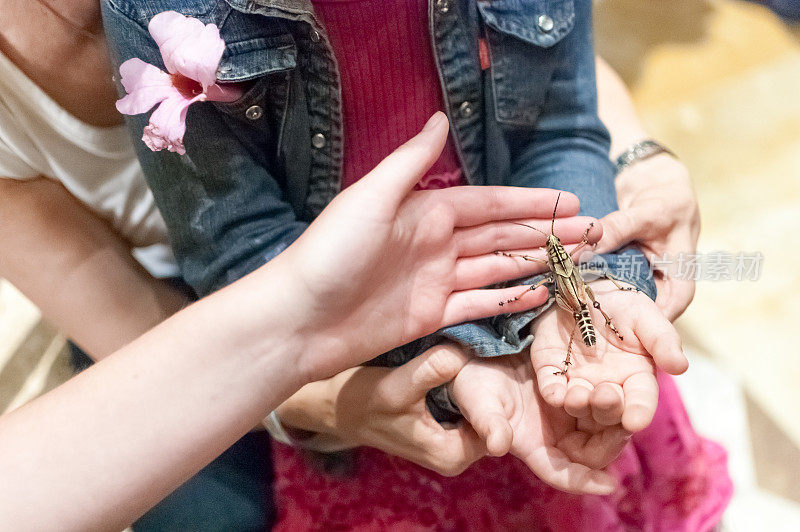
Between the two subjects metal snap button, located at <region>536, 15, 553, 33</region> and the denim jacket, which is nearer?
the denim jacket

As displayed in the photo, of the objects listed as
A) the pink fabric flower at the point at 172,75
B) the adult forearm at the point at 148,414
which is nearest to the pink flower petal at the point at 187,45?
the pink fabric flower at the point at 172,75

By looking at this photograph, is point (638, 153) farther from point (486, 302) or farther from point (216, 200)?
point (216, 200)

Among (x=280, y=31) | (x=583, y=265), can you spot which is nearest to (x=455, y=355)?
(x=583, y=265)

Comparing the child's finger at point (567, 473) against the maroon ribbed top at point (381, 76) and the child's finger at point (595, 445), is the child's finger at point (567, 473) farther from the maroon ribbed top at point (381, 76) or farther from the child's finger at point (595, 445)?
the maroon ribbed top at point (381, 76)

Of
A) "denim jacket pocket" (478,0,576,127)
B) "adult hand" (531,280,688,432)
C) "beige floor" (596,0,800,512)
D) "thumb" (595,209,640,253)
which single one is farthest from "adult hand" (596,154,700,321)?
"beige floor" (596,0,800,512)

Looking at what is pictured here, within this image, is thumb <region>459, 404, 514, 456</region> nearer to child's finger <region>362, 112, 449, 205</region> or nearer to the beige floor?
child's finger <region>362, 112, 449, 205</region>

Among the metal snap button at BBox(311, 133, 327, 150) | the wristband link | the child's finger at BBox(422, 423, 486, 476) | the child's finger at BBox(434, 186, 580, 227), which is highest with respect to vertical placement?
the metal snap button at BBox(311, 133, 327, 150)
